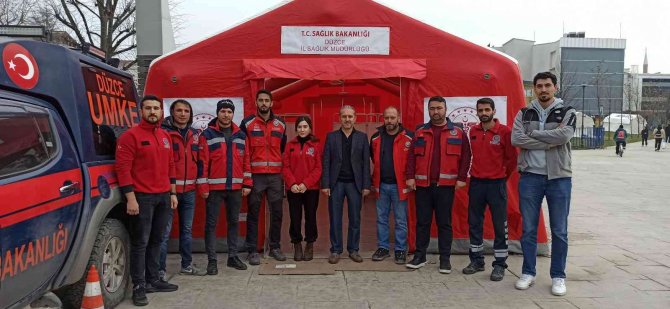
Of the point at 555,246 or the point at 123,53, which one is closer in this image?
the point at 555,246

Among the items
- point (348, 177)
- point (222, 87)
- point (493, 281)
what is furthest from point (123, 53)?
point (493, 281)

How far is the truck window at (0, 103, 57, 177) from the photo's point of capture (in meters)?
3.14

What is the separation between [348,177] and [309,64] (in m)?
1.54

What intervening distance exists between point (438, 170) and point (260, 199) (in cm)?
214

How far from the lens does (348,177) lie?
6.16m

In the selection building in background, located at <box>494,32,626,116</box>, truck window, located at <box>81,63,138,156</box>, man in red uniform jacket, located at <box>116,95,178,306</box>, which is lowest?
man in red uniform jacket, located at <box>116,95,178,306</box>

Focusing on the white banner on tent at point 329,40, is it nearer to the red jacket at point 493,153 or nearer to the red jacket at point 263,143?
the red jacket at point 263,143

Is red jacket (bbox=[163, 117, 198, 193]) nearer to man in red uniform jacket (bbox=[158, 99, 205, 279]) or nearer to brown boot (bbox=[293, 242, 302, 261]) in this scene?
man in red uniform jacket (bbox=[158, 99, 205, 279])

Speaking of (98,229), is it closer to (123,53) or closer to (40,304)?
(40,304)

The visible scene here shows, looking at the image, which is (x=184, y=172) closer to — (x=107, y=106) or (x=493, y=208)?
(x=107, y=106)

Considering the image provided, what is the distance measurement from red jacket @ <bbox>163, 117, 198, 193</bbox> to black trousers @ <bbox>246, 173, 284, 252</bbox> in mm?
772

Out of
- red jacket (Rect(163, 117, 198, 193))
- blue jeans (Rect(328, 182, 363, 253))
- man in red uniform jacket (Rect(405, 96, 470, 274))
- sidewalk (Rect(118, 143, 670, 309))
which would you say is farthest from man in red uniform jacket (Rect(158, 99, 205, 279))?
man in red uniform jacket (Rect(405, 96, 470, 274))

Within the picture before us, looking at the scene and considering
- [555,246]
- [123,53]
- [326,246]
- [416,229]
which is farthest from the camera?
[123,53]

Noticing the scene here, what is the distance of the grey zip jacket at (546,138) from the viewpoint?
5.02 metres
